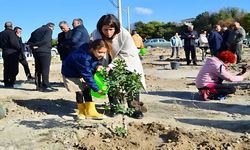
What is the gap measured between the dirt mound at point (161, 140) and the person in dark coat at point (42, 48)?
5.02m

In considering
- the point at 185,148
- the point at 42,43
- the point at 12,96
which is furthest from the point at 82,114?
the point at 42,43

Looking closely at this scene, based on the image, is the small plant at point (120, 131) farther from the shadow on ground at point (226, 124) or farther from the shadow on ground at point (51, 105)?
the shadow on ground at point (51, 105)

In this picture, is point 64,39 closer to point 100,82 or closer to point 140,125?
point 100,82

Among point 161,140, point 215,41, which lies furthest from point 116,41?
point 215,41

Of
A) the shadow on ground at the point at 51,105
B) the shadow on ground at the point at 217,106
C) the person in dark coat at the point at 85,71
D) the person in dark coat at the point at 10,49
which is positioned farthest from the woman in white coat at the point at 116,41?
the person in dark coat at the point at 10,49

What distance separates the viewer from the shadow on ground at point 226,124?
19.9ft

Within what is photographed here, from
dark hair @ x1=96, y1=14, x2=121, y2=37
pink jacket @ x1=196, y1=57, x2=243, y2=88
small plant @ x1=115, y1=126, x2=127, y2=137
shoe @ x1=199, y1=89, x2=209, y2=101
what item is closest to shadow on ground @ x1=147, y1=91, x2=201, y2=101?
shoe @ x1=199, y1=89, x2=209, y2=101

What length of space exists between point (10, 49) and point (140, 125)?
6.33 meters

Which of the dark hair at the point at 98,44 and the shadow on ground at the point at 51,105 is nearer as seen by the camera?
the dark hair at the point at 98,44

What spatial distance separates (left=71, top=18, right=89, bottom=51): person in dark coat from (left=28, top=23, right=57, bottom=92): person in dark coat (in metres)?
0.96

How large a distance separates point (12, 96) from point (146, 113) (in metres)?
3.35

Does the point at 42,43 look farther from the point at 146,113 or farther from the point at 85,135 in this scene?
the point at 85,135

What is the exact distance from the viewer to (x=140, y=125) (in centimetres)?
610

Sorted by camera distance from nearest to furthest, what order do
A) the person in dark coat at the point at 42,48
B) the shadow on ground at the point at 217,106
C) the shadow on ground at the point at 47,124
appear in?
1. the shadow on ground at the point at 47,124
2. the shadow on ground at the point at 217,106
3. the person in dark coat at the point at 42,48
